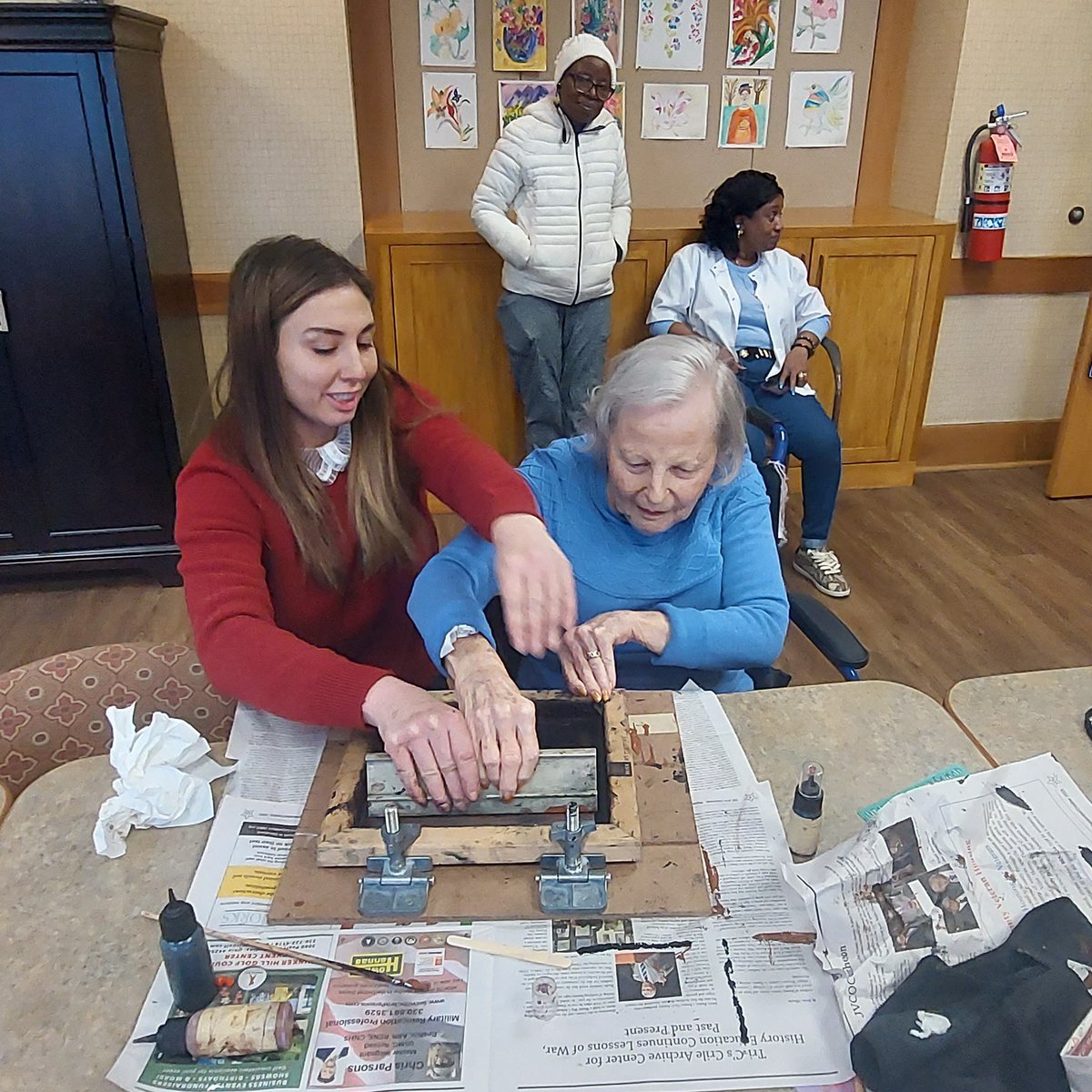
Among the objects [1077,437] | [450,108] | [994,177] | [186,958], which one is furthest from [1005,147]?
[186,958]

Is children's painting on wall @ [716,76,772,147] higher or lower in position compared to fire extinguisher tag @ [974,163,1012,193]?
higher

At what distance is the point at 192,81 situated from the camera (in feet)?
9.28

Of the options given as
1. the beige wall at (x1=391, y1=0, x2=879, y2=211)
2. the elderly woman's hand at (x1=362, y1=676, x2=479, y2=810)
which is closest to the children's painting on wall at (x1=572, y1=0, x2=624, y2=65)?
the beige wall at (x1=391, y1=0, x2=879, y2=211)

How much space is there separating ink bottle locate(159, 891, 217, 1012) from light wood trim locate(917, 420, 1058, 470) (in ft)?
11.5

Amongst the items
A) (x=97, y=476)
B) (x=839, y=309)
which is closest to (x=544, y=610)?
(x=97, y=476)

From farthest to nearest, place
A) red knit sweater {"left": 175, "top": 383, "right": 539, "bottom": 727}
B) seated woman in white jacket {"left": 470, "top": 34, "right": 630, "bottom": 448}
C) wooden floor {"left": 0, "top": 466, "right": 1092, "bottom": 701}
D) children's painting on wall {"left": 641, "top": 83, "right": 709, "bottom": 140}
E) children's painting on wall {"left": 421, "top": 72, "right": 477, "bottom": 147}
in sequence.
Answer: children's painting on wall {"left": 641, "top": 83, "right": 709, "bottom": 140} → children's painting on wall {"left": 421, "top": 72, "right": 477, "bottom": 147} → seated woman in white jacket {"left": 470, "top": 34, "right": 630, "bottom": 448} → wooden floor {"left": 0, "top": 466, "right": 1092, "bottom": 701} → red knit sweater {"left": 175, "top": 383, "right": 539, "bottom": 727}

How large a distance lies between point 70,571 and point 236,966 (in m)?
2.42

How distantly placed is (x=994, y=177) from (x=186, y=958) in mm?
3454

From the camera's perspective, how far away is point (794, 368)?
302 centimetres

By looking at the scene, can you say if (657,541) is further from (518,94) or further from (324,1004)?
(518,94)

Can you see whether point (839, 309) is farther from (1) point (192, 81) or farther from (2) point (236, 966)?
(2) point (236, 966)

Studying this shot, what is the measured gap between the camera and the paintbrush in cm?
83

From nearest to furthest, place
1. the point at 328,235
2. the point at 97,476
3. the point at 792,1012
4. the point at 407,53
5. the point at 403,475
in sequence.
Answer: the point at 792,1012 < the point at 403,475 < the point at 97,476 < the point at 328,235 < the point at 407,53

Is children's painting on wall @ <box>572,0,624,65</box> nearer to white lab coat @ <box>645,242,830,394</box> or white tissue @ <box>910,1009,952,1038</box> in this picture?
white lab coat @ <box>645,242,830,394</box>
